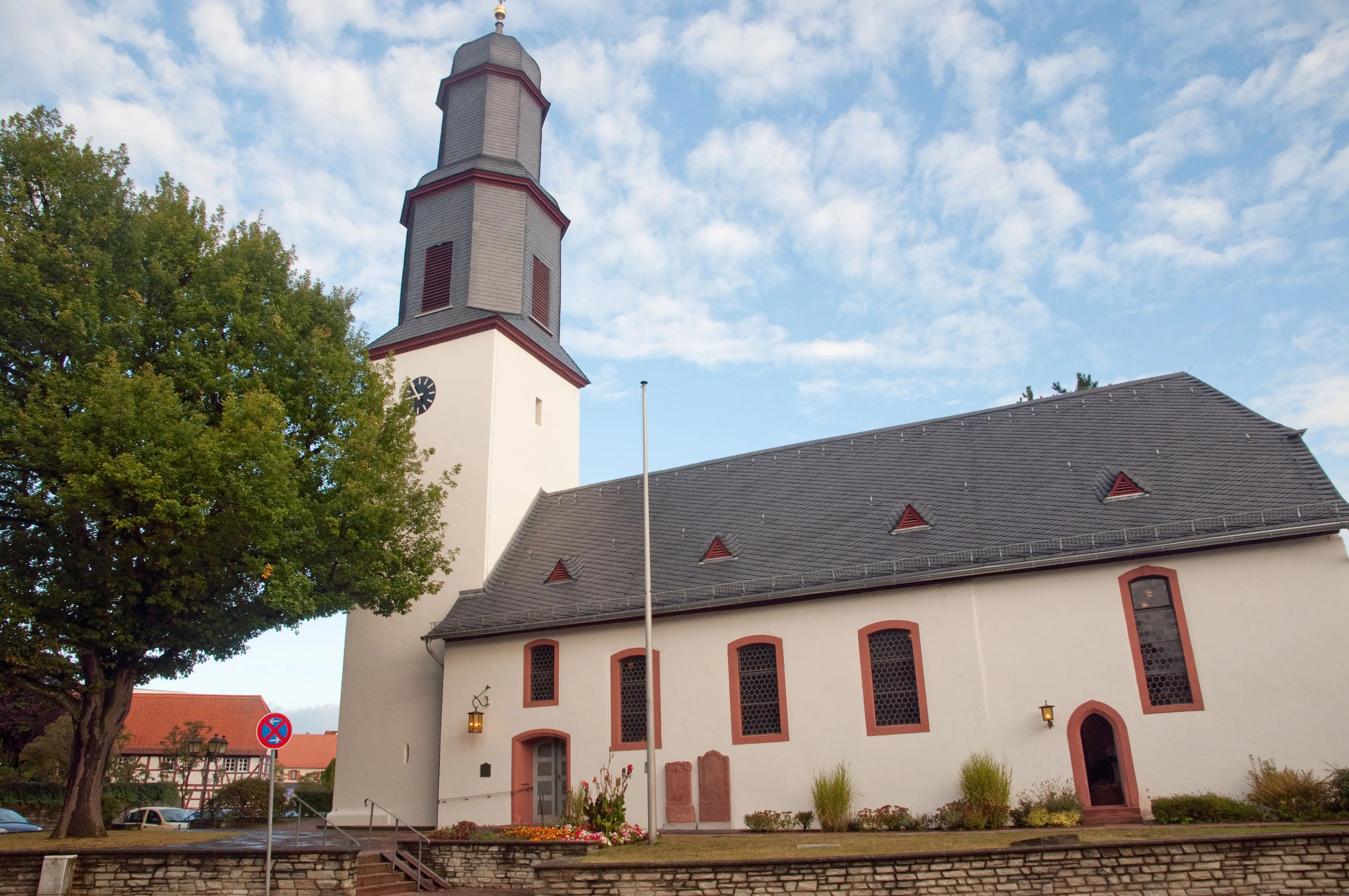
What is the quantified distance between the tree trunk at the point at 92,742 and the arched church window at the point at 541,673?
7675 mm

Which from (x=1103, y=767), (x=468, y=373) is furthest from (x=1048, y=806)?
(x=468, y=373)

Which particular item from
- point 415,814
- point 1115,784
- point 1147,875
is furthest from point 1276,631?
point 415,814

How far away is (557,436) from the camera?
88.8 ft

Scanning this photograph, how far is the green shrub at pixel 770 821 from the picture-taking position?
1672 cm

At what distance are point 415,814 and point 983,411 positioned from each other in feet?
53.5

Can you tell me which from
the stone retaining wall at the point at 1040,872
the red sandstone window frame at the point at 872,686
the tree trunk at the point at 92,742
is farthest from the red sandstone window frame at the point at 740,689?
the tree trunk at the point at 92,742

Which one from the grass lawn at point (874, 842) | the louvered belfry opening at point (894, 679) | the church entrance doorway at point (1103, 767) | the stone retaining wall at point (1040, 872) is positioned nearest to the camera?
the stone retaining wall at point (1040, 872)

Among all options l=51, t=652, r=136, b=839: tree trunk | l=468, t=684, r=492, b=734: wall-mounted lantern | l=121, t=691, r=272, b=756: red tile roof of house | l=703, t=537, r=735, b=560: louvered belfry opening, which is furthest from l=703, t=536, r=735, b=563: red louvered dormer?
l=121, t=691, r=272, b=756: red tile roof of house

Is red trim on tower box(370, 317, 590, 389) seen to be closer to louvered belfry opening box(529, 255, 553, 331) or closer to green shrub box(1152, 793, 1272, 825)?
louvered belfry opening box(529, 255, 553, 331)

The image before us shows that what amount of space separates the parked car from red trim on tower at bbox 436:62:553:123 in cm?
2212

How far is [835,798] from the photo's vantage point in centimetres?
1633

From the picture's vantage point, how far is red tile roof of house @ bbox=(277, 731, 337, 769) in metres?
67.5

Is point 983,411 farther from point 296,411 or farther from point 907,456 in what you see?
point 296,411

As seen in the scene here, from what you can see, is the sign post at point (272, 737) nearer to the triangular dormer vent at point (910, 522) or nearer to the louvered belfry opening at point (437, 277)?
the triangular dormer vent at point (910, 522)
